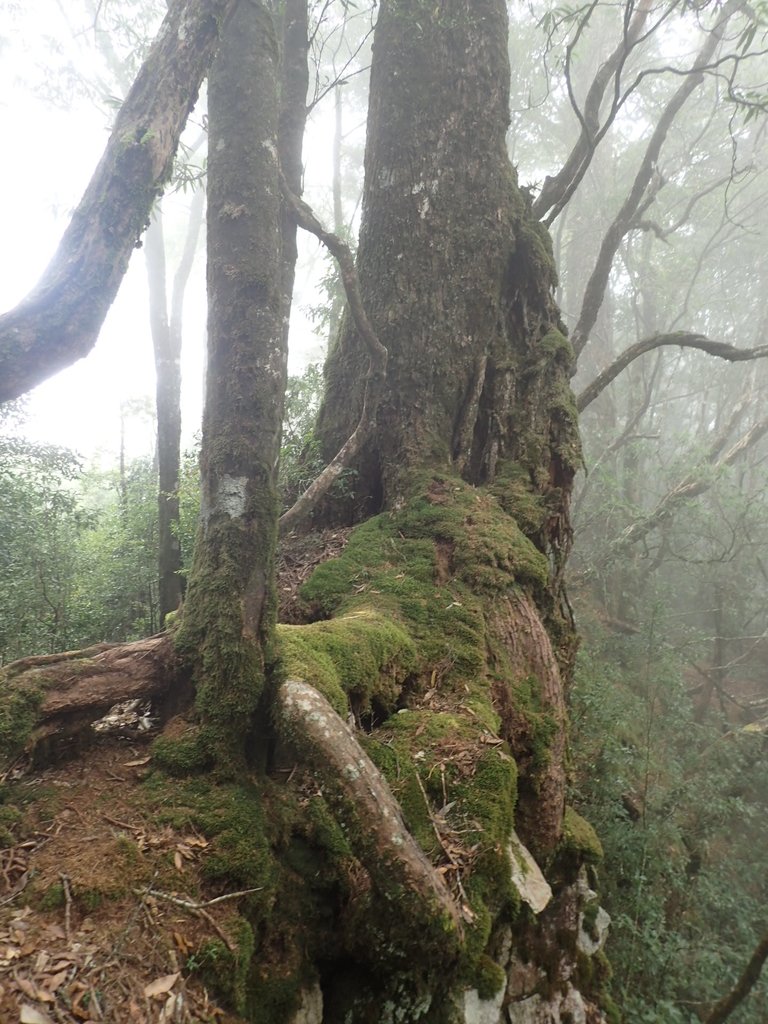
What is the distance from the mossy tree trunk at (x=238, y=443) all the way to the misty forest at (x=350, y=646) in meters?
0.01

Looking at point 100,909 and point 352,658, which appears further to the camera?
point 352,658

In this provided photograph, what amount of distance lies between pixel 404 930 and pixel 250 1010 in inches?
23.8

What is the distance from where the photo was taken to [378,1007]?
2.49m

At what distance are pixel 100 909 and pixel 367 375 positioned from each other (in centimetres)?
408

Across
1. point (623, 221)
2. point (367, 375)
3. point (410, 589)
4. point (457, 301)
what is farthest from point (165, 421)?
point (623, 221)

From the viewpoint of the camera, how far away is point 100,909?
200 centimetres

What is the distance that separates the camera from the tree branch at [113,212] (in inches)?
83.1

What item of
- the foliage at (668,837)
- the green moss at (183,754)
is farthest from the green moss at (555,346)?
the green moss at (183,754)

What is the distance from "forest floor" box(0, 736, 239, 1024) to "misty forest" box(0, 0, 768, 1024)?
10 millimetres

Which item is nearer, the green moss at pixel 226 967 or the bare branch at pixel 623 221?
the green moss at pixel 226 967

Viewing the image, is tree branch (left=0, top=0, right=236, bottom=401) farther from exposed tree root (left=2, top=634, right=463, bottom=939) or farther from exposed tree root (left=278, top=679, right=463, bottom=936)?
exposed tree root (left=278, top=679, right=463, bottom=936)

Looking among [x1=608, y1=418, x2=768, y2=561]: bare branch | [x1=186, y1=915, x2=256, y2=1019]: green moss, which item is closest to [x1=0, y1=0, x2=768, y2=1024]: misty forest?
[x1=186, y1=915, x2=256, y2=1019]: green moss

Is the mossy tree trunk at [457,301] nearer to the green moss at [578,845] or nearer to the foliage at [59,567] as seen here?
the green moss at [578,845]

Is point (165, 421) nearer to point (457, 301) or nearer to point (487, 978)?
point (457, 301)
